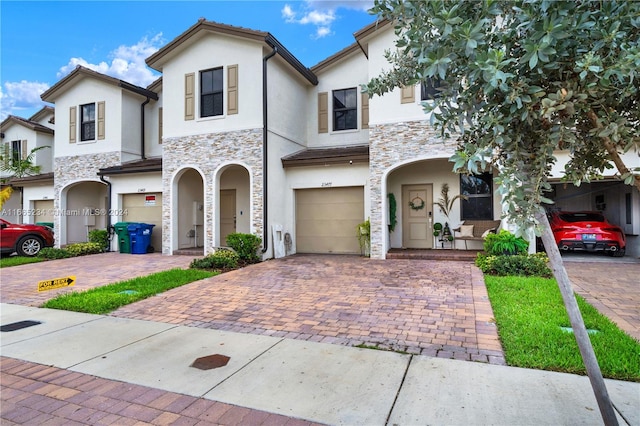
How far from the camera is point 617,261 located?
10.3 m

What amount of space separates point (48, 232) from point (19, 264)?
3.28m

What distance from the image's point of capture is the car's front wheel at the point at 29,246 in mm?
13039

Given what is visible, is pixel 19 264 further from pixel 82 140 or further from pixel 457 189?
pixel 457 189

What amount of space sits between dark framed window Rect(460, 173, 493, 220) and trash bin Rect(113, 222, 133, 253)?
11862 millimetres

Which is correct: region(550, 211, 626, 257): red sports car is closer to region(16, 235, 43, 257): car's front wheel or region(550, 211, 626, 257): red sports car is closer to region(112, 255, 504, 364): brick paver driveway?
region(112, 255, 504, 364): brick paver driveway

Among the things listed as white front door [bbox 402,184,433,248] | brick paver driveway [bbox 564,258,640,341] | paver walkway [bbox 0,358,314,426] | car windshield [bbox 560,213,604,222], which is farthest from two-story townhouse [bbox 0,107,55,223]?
car windshield [bbox 560,213,604,222]

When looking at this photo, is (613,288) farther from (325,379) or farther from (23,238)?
(23,238)

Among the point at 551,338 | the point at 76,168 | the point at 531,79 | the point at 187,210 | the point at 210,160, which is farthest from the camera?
the point at 76,168

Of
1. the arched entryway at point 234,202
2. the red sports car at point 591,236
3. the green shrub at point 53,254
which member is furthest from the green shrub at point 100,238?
the red sports car at point 591,236

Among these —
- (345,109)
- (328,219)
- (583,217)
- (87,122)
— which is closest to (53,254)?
(87,122)

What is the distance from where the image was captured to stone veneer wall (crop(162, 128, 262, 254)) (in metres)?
11.4

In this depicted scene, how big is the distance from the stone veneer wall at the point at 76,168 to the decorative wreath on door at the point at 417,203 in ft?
38.2

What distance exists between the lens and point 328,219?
41.4ft

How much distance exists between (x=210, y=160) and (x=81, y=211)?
27.3 feet
